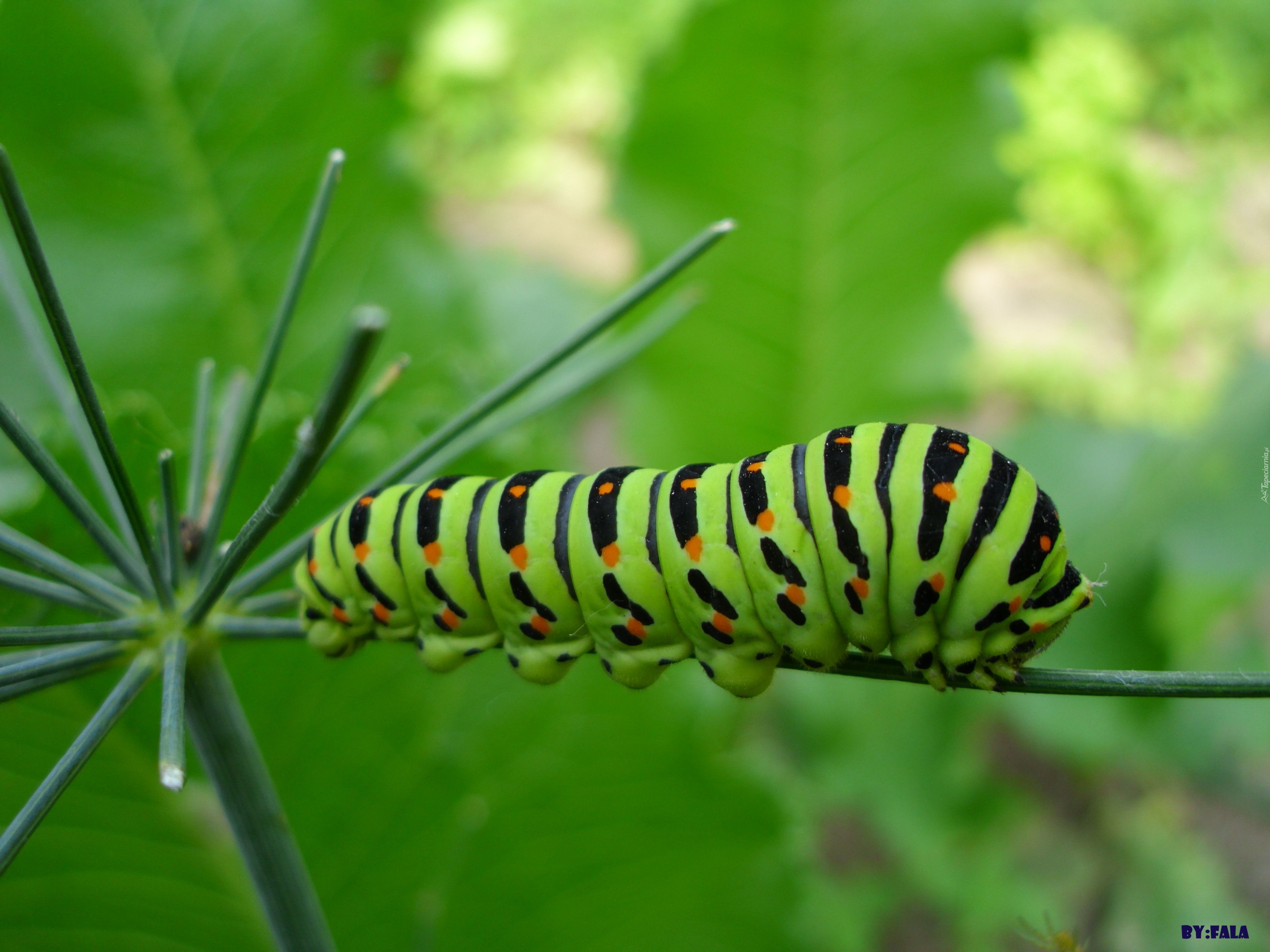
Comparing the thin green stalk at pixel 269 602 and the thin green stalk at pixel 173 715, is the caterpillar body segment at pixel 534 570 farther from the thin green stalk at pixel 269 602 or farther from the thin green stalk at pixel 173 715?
the thin green stalk at pixel 173 715

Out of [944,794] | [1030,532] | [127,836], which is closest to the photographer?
[1030,532]

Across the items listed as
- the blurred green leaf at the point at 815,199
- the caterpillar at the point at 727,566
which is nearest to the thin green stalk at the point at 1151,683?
the caterpillar at the point at 727,566

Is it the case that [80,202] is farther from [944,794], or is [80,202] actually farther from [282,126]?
[944,794]

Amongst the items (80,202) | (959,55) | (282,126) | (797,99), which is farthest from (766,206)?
(80,202)

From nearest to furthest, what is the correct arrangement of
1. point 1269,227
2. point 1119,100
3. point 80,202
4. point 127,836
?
point 127,836, point 80,202, point 1269,227, point 1119,100

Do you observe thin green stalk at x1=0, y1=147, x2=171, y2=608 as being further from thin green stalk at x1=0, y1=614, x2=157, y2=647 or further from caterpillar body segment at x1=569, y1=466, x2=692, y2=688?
caterpillar body segment at x1=569, y1=466, x2=692, y2=688

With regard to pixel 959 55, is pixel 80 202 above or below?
below

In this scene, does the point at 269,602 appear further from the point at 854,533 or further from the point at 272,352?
the point at 854,533

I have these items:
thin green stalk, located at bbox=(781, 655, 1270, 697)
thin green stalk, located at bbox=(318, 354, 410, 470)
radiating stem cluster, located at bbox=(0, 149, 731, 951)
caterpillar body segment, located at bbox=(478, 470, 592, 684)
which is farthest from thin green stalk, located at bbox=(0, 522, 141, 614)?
thin green stalk, located at bbox=(781, 655, 1270, 697)
